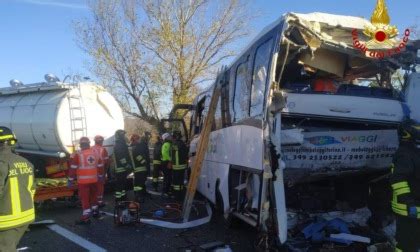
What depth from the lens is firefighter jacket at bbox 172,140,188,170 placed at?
10125mm

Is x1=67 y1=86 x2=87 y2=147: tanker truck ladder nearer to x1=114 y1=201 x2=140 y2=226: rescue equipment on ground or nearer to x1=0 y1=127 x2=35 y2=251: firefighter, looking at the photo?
x1=114 y1=201 x2=140 y2=226: rescue equipment on ground

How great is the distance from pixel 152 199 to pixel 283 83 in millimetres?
5871

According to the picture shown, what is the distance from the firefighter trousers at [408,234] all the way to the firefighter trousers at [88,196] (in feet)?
18.6

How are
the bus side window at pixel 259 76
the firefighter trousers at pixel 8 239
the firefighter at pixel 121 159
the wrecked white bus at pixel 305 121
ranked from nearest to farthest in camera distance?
the firefighter trousers at pixel 8 239 < the wrecked white bus at pixel 305 121 < the bus side window at pixel 259 76 < the firefighter at pixel 121 159

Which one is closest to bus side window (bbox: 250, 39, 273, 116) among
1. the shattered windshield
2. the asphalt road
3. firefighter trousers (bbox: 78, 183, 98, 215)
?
the shattered windshield

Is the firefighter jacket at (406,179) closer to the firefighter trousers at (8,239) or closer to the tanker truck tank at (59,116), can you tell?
the firefighter trousers at (8,239)

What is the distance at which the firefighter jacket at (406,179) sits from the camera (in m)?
4.53

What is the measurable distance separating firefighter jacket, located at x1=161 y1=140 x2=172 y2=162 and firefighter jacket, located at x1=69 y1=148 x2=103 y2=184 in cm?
307

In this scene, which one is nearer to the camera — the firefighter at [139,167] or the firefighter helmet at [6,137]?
the firefighter helmet at [6,137]

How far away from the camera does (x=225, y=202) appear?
6.53 meters

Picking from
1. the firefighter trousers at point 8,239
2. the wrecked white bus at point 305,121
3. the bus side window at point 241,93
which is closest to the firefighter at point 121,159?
the wrecked white bus at point 305,121

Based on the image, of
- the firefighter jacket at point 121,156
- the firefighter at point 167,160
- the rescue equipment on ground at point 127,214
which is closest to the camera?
the rescue equipment on ground at point 127,214

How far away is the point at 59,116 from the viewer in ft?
33.0

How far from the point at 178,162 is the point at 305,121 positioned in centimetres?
502
